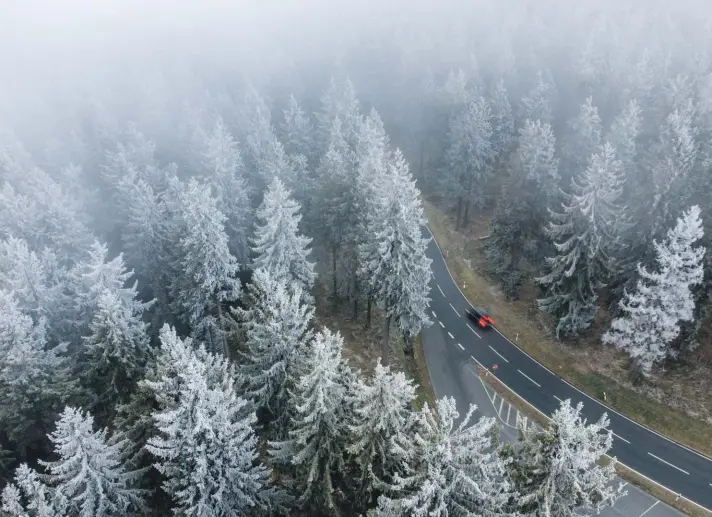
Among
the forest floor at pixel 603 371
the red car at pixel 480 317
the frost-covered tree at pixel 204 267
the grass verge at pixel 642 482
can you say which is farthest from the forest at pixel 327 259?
the grass verge at pixel 642 482

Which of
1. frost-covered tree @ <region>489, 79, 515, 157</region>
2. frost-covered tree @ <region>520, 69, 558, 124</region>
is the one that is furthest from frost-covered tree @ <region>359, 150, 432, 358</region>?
frost-covered tree @ <region>520, 69, 558, 124</region>

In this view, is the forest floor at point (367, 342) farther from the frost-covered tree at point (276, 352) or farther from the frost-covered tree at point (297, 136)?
the frost-covered tree at point (297, 136)

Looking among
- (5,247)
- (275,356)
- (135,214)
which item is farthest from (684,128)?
(5,247)

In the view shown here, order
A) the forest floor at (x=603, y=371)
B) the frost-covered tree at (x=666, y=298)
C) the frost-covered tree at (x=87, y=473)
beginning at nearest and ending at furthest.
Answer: the frost-covered tree at (x=87, y=473) < the frost-covered tree at (x=666, y=298) < the forest floor at (x=603, y=371)

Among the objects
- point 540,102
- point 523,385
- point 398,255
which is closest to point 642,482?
point 523,385

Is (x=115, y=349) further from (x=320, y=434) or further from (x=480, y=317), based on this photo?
(x=480, y=317)

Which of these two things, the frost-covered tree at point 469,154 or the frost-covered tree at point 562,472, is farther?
the frost-covered tree at point 469,154
